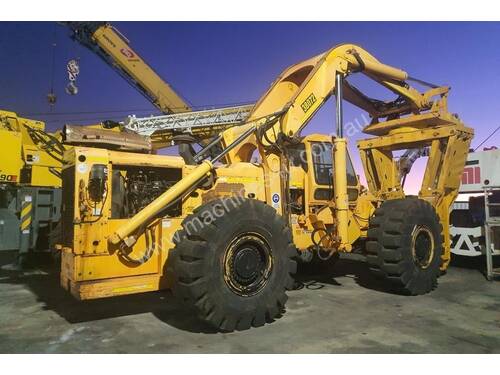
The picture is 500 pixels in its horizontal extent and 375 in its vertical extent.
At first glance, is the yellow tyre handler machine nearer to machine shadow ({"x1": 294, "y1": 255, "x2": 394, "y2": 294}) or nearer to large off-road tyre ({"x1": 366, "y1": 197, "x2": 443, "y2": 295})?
large off-road tyre ({"x1": 366, "y1": 197, "x2": 443, "y2": 295})

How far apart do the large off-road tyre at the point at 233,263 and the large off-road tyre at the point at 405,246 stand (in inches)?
84.7

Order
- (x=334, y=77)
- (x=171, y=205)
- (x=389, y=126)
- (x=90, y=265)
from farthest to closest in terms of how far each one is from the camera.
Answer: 1. (x=389, y=126)
2. (x=334, y=77)
3. (x=171, y=205)
4. (x=90, y=265)

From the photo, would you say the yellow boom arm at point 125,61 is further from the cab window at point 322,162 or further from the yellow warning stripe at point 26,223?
the cab window at point 322,162

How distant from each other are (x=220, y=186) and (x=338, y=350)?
9.13 feet

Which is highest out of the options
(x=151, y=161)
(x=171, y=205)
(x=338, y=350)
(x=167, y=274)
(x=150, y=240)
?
(x=151, y=161)

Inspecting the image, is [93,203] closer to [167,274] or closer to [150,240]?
[150,240]

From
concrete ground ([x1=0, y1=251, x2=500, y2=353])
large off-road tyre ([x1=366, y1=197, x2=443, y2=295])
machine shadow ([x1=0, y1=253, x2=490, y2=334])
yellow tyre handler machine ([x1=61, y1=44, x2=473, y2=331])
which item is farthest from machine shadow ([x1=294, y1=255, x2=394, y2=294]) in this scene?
yellow tyre handler machine ([x1=61, y1=44, x2=473, y2=331])

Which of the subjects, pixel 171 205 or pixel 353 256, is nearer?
pixel 171 205

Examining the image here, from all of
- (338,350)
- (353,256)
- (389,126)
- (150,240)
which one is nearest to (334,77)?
(389,126)

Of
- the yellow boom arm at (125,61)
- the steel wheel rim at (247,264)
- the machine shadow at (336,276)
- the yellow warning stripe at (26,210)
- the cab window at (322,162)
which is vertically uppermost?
the yellow boom arm at (125,61)

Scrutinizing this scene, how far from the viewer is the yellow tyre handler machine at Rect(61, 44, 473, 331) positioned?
15.5 ft

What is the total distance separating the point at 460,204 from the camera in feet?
32.8

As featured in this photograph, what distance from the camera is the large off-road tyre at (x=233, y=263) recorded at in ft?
14.6

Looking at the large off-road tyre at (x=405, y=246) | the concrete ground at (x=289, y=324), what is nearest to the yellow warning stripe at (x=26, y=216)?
the concrete ground at (x=289, y=324)
